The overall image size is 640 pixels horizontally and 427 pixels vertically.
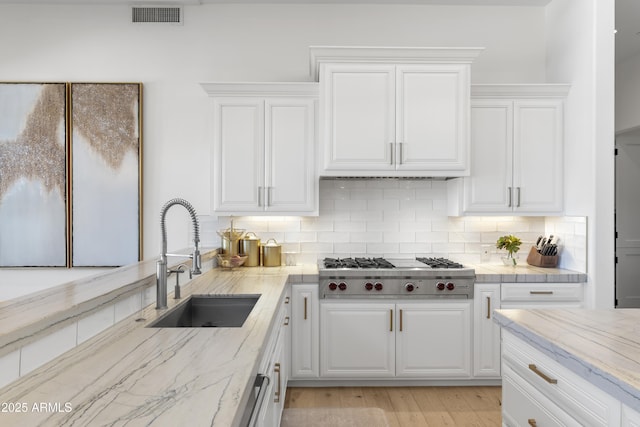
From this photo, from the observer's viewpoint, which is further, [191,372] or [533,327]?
[533,327]

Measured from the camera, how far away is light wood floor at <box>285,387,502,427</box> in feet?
8.96

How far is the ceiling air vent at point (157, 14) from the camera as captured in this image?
366 centimetres

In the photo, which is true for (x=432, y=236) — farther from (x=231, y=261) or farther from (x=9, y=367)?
(x=9, y=367)

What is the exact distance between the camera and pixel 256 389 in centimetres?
134

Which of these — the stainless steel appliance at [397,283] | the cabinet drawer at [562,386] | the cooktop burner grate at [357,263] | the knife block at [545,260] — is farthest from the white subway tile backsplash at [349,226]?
the cabinet drawer at [562,386]

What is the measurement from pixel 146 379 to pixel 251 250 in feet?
7.83

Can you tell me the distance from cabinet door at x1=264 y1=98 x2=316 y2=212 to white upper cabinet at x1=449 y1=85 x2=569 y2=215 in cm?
127

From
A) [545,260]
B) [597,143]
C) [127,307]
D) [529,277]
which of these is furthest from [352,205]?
[127,307]

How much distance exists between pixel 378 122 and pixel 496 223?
4.73 feet

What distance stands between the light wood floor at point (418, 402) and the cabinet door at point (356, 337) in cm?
16

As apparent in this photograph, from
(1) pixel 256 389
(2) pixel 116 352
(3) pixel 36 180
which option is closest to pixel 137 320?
(2) pixel 116 352

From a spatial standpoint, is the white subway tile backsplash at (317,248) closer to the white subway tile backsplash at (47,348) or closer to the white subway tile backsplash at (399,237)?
the white subway tile backsplash at (399,237)

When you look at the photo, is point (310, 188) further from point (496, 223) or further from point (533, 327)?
point (533, 327)

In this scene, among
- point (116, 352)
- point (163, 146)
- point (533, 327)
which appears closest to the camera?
point (116, 352)
